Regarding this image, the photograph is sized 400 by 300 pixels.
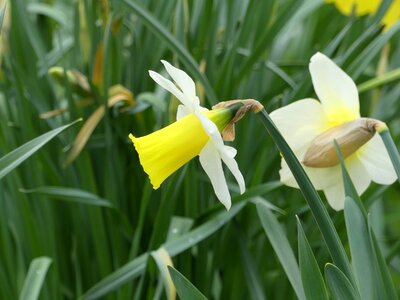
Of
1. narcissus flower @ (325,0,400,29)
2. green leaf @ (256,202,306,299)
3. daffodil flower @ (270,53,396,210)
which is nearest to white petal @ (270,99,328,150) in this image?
daffodil flower @ (270,53,396,210)

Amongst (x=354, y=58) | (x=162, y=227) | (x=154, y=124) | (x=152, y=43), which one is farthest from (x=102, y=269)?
(x=354, y=58)

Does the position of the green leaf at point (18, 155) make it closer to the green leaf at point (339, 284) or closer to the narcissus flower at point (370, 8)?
the green leaf at point (339, 284)

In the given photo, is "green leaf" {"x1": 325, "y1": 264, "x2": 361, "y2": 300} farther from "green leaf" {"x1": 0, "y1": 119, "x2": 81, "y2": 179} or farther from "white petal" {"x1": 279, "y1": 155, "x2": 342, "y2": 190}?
"green leaf" {"x1": 0, "y1": 119, "x2": 81, "y2": 179}

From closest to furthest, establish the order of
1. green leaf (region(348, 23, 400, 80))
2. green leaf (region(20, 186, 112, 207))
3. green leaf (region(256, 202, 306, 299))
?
green leaf (region(256, 202, 306, 299)) < green leaf (region(20, 186, 112, 207)) < green leaf (region(348, 23, 400, 80))

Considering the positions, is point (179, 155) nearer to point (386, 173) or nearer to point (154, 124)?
point (386, 173)

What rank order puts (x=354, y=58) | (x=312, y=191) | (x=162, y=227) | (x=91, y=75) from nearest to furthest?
(x=312, y=191), (x=162, y=227), (x=354, y=58), (x=91, y=75)

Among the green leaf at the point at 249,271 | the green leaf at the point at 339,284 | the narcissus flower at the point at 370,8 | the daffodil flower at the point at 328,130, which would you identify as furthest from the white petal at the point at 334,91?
the narcissus flower at the point at 370,8
